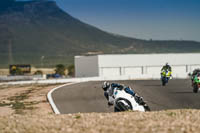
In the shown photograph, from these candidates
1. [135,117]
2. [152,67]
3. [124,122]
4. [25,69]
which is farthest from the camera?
[25,69]

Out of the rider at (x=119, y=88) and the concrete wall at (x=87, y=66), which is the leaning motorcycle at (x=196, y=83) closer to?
the rider at (x=119, y=88)

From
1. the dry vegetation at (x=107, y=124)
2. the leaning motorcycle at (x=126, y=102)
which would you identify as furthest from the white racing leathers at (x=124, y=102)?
the dry vegetation at (x=107, y=124)

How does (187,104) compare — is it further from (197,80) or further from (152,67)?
(152,67)

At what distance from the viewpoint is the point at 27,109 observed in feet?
63.2

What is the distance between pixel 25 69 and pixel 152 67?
47835 millimetres

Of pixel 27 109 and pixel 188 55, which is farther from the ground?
pixel 188 55

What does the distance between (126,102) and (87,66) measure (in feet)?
223

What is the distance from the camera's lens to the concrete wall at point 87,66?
78.7 m

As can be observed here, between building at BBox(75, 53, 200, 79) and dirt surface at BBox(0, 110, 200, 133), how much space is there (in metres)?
66.6

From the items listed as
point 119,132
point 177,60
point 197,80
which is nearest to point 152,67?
point 177,60

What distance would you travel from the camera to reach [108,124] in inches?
384

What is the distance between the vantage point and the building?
258 ft

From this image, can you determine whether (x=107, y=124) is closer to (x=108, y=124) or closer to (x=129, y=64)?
(x=108, y=124)

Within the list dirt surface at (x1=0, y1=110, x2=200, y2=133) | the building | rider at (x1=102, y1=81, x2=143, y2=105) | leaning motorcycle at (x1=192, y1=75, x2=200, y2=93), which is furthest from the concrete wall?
dirt surface at (x1=0, y1=110, x2=200, y2=133)
